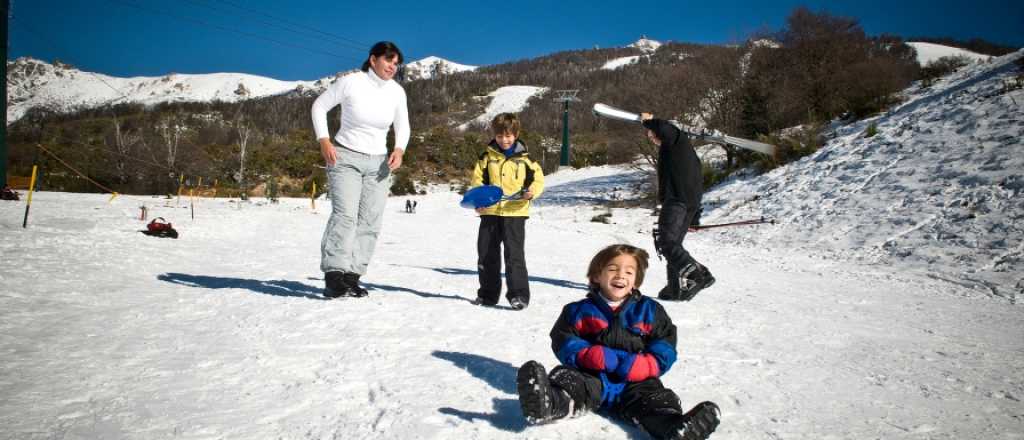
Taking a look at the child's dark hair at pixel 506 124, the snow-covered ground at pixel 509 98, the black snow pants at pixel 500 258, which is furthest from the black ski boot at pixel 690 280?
the snow-covered ground at pixel 509 98

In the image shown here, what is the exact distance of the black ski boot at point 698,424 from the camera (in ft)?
6.12

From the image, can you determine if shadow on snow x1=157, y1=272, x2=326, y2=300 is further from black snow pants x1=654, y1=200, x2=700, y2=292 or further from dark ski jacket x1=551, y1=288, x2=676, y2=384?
black snow pants x1=654, y1=200, x2=700, y2=292

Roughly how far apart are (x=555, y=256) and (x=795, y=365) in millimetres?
5758

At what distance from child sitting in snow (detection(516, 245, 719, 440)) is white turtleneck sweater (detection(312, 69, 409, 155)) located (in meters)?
2.62

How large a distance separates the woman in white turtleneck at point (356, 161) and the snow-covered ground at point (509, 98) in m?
125

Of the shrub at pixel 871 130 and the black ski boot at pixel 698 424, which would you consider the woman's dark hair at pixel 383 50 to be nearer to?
the black ski boot at pixel 698 424

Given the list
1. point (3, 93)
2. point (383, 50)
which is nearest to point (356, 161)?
point (383, 50)

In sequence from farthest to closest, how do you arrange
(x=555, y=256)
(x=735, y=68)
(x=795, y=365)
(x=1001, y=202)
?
1. (x=735, y=68)
2. (x=555, y=256)
3. (x=1001, y=202)
4. (x=795, y=365)

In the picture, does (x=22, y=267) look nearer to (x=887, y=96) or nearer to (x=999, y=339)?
(x=999, y=339)

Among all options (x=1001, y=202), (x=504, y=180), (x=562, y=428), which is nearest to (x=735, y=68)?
(x=1001, y=202)

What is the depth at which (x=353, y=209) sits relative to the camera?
426 cm

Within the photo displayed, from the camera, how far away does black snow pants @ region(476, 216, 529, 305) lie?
4355 millimetres

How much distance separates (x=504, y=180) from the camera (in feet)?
14.5

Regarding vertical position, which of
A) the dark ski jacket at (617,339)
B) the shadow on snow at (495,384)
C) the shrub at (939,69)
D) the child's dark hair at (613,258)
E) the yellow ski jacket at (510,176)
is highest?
the shrub at (939,69)
